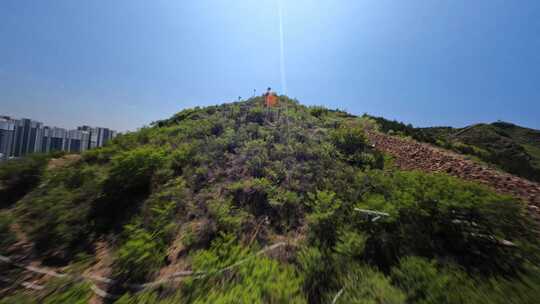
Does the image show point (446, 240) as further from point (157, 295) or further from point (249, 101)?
point (249, 101)

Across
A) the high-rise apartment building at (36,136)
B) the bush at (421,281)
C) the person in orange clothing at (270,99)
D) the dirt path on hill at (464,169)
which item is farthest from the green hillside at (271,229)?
the high-rise apartment building at (36,136)

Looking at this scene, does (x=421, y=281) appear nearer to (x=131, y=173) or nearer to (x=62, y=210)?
(x=131, y=173)

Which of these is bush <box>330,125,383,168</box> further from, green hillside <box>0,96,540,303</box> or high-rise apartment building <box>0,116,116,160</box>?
high-rise apartment building <box>0,116,116,160</box>

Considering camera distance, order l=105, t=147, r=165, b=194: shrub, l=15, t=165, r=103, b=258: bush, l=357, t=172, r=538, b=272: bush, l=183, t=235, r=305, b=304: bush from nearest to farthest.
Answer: l=183, t=235, r=305, b=304: bush
l=357, t=172, r=538, b=272: bush
l=15, t=165, r=103, b=258: bush
l=105, t=147, r=165, b=194: shrub

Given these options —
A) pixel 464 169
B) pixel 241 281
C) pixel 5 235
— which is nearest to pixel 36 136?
pixel 5 235

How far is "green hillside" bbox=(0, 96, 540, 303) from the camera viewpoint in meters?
1.98

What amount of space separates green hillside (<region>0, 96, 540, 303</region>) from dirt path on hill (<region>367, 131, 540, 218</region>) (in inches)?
24.0

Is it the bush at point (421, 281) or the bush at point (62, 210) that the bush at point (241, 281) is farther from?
the bush at point (62, 210)

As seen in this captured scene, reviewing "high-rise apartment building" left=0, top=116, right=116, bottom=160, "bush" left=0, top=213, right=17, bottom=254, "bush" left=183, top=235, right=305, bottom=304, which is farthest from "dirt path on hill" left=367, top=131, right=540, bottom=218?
"high-rise apartment building" left=0, top=116, right=116, bottom=160

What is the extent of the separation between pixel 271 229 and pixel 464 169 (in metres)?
4.72

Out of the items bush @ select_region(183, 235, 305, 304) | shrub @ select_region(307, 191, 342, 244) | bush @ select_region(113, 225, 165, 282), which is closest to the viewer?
bush @ select_region(183, 235, 305, 304)

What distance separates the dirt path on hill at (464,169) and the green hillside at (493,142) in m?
2.08

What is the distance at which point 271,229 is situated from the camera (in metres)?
3.25

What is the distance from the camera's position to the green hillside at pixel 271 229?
6.51 ft
